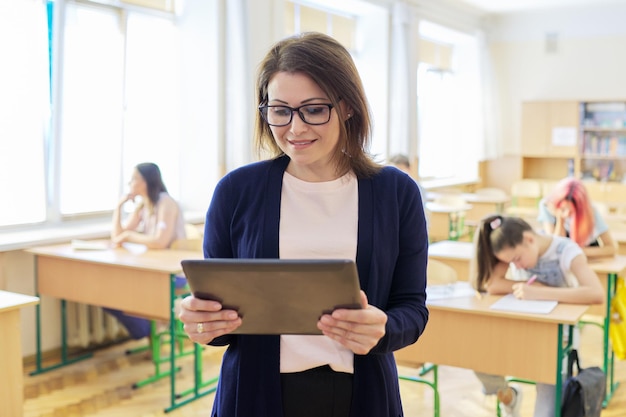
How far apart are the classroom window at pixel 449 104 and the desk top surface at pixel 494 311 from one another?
21.4 ft

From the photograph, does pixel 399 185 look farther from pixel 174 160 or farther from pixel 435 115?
pixel 435 115

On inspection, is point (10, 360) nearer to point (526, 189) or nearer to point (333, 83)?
point (333, 83)

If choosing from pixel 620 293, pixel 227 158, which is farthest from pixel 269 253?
pixel 227 158

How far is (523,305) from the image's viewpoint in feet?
10.2

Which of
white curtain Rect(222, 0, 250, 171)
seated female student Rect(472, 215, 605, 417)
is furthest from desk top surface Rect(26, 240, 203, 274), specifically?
seated female student Rect(472, 215, 605, 417)

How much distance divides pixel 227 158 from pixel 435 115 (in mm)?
4906

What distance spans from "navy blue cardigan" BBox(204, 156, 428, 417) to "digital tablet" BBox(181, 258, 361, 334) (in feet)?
0.34

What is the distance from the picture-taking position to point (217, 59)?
19.1 feet

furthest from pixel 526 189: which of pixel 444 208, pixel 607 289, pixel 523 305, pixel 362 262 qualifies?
pixel 362 262

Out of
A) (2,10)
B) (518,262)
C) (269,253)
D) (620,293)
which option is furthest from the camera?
(2,10)

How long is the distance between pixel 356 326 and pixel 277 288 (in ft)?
0.45

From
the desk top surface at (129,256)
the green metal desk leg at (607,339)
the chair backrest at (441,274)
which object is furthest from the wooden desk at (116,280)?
the green metal desk leg at (607,339)

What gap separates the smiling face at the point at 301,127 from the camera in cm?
124

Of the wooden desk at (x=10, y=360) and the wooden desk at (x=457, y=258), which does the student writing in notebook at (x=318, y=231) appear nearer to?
the wooden desk at (x=10, y=360)
